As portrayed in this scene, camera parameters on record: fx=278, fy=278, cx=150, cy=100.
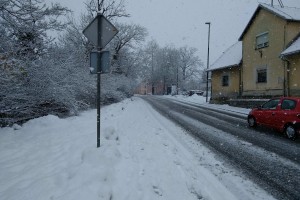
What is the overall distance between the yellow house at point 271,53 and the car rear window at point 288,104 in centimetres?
914

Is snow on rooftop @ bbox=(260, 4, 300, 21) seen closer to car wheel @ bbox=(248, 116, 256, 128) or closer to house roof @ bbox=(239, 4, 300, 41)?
house roof @ bbox=(239, 4, 300, 41)

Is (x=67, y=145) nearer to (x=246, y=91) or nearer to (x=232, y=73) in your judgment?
(x=246, y=91)

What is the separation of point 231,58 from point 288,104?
67.8 ft

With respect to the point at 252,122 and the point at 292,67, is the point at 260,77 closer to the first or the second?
the point at 292,67

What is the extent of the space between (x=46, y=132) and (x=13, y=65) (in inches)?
109

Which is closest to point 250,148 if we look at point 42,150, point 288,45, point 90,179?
point 90,179

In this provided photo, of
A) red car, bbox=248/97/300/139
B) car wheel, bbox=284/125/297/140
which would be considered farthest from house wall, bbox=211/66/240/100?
car wheel, bbox=284/125/297/140

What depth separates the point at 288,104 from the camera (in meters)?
10.5

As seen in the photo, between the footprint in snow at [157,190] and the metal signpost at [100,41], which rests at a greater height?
the metal signpost at [100,41]

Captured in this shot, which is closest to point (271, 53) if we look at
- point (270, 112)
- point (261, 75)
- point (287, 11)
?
point (261, 75)

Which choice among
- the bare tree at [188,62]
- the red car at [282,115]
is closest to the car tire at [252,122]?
the red car at [282,115]

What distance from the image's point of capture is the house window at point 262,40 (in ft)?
76.3

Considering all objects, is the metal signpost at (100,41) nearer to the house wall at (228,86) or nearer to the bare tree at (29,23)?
the bare tree at (29,23)

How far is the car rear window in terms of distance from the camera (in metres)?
10.2
